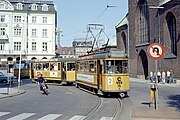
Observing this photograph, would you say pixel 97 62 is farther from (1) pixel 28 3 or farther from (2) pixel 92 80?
(1) pixel 28 3

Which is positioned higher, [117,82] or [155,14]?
[155,14]

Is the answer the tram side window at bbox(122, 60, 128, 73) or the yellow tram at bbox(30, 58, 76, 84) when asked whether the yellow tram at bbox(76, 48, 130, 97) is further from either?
the yellow tram at bbox(30, 58, 76, 84)

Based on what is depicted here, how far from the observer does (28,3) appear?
87312 millimetres

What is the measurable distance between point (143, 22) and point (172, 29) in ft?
33.2

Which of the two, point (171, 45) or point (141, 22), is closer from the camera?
point (171, 45)

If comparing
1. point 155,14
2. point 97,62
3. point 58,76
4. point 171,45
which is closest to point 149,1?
point 155,14

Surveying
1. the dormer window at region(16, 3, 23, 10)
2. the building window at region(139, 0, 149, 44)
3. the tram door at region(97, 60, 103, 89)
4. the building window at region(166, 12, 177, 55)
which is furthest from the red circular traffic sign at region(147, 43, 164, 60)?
the dormer window at region(16, 3, 23, 10)

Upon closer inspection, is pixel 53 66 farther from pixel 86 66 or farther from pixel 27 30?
pixel 27 30

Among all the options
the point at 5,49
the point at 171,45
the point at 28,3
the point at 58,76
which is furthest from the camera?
the point at 28,3

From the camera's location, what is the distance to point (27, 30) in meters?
84.4

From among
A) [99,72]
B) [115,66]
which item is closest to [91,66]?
[99,72]

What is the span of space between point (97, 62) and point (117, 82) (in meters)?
2.28

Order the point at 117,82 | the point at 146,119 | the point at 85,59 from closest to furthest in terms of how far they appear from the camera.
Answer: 1. the point at 146,119
2. the point at 117,82
3. the point at 85,59

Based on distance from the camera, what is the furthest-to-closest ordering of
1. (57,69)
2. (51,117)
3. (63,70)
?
1. (57,69)
2. (63,70)
3. (51,117)
